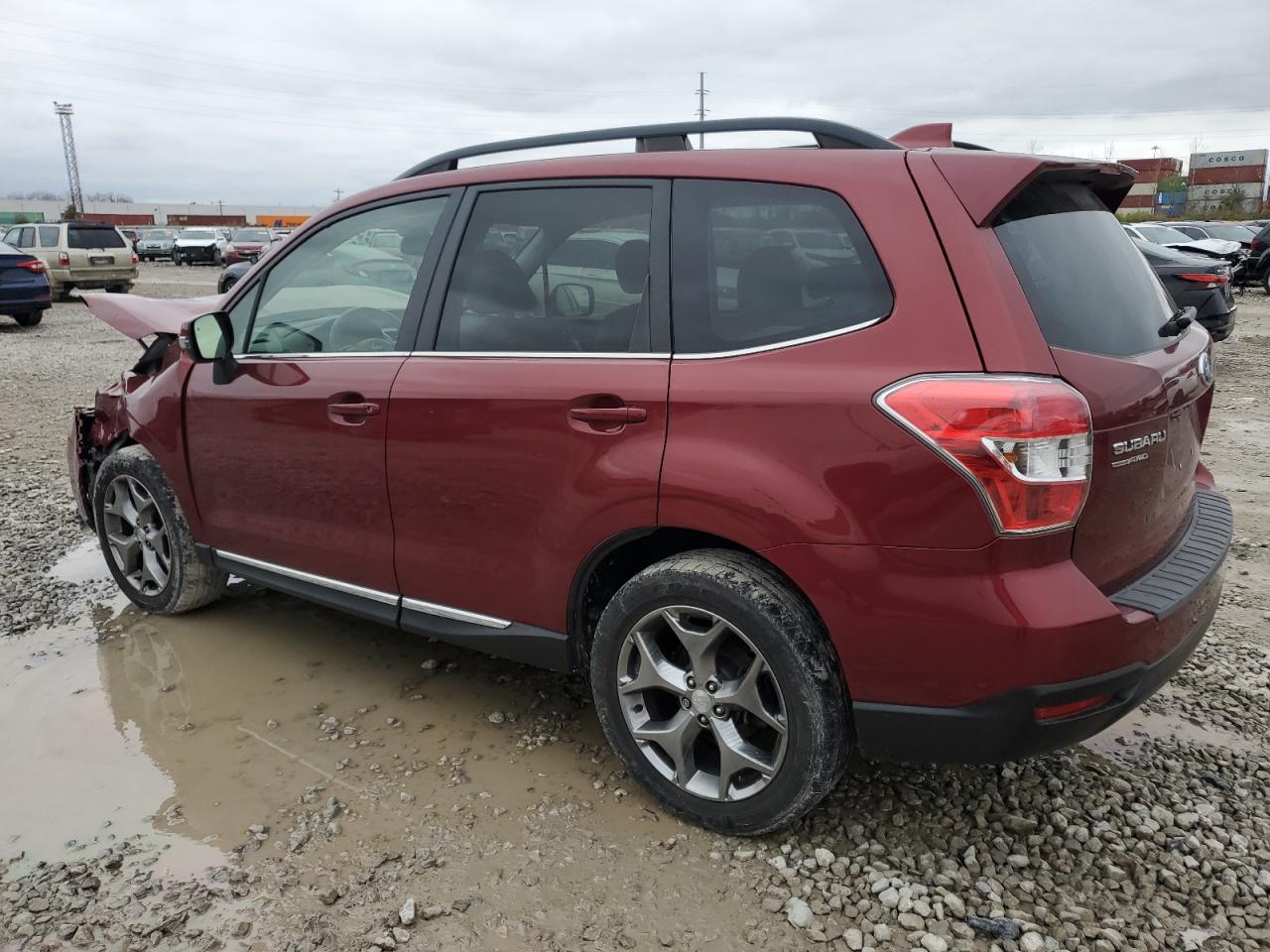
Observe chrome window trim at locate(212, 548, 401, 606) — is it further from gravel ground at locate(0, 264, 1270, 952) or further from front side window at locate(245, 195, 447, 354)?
front side window at locate(245, 195, 447, 354)

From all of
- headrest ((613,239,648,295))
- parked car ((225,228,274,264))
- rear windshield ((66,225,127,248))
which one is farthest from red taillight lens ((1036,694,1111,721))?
parked car ((225,228,274,264))

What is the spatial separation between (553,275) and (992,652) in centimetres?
163

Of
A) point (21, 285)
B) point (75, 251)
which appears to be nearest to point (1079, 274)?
point (21, 285)

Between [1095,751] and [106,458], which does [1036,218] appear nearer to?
[1095,751]

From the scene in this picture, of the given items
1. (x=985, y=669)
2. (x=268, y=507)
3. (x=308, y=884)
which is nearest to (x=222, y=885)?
(x=308, y=884)

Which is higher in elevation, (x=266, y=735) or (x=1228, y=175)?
(x=1228, y=175)

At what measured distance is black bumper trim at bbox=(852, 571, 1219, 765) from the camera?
2215 mm

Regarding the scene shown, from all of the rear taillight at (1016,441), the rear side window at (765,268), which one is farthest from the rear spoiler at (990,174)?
the rear taillight at (1016,441)

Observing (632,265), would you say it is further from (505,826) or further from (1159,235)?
(1159,235)

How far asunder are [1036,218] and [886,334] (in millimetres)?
550

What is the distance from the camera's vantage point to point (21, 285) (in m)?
16.1

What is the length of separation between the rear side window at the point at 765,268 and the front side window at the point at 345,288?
103 cm

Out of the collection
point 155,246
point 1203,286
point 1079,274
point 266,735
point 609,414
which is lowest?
point 266,735

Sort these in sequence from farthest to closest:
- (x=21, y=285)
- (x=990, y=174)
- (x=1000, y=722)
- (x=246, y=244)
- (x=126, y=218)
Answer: (x=126, y=218)
(x=246, y=244)
(x=21, y=285)
(x=990, y=174)
(x=1000, y=722)
